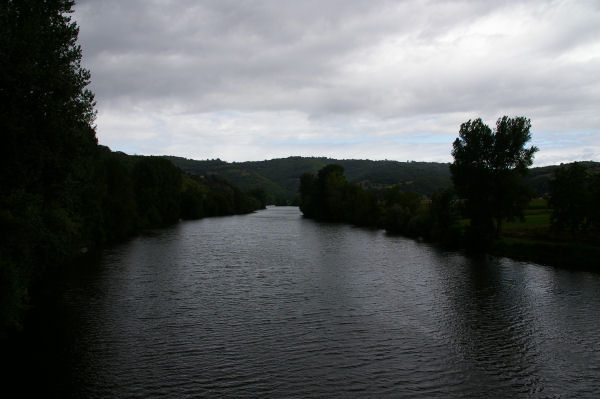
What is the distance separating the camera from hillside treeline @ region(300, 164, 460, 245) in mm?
66250

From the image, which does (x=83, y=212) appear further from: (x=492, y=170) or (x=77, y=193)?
(x=492, y=170)

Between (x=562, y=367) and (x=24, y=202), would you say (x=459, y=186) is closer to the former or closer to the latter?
(x=562, y=367)

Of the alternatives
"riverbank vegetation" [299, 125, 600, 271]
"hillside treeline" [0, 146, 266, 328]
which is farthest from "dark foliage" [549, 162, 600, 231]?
"hillside treeline" [0, 146, 266, 328]

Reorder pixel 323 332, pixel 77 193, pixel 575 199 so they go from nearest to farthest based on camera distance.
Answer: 1. pixel 323 332
2. pixel 77 193
3. pixel 575 199

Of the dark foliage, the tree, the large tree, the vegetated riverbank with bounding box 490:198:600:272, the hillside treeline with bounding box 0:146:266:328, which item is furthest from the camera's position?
the tree

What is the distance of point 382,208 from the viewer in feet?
325

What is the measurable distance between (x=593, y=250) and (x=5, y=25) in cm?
5024

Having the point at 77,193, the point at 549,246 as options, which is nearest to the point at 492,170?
the point at 549,246

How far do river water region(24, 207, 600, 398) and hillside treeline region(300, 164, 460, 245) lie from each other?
76.0ft

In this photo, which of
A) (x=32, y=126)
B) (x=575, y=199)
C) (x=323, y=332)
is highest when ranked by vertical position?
(x=32, y=126)

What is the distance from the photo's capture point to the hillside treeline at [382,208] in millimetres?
66250

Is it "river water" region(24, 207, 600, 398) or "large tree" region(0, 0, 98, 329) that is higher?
"large tree" region(0, 0, 98, 329)

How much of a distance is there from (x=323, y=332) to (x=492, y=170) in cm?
4317

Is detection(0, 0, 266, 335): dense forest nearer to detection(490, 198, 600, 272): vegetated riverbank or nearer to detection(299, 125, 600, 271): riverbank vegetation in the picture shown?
detection(490, 198, 600, 272): vegetated riverbank
